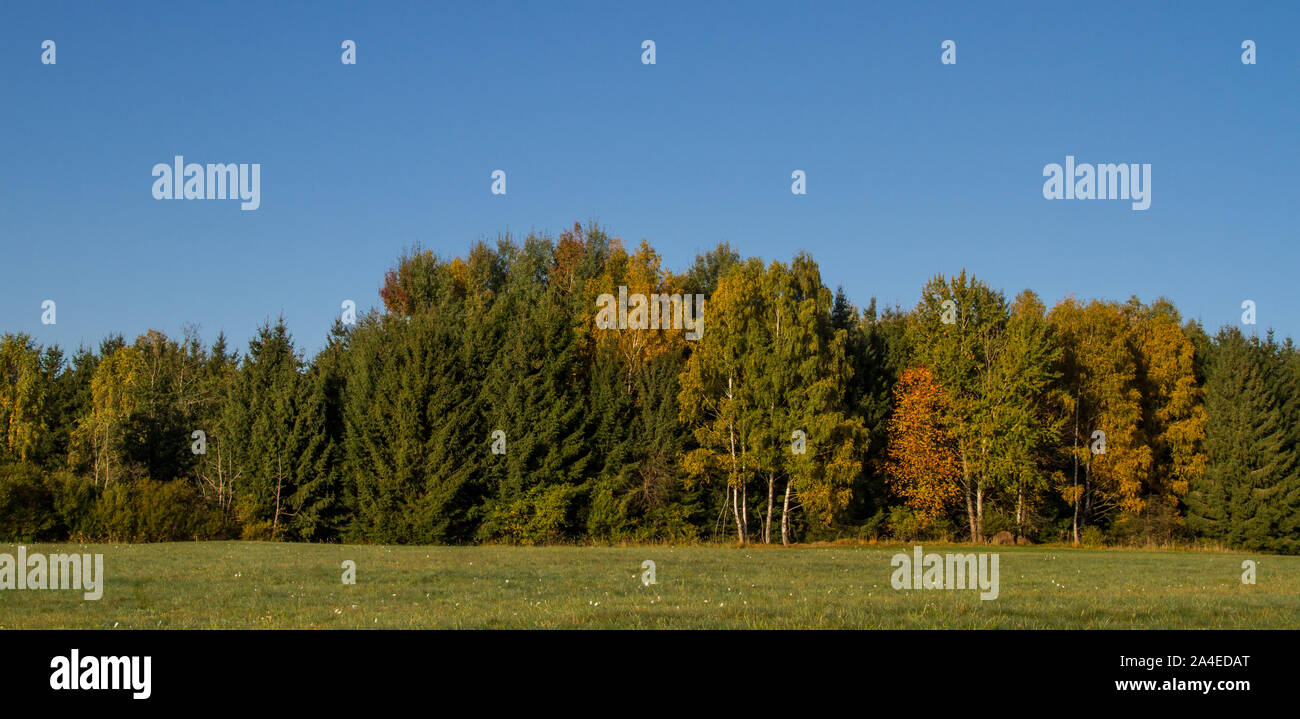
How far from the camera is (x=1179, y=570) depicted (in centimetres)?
3036

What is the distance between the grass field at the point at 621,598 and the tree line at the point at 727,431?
2303cm

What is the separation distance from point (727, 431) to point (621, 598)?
36473mm

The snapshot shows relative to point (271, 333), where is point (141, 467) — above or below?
below

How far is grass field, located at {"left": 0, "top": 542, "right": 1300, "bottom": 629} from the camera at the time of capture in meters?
14.4

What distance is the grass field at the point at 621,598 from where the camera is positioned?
567 inches

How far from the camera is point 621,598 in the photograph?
18156 millimetres

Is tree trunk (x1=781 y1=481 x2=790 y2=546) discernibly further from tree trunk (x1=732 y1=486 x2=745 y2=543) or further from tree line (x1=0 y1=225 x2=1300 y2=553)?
tree trunk (x1=732 y1=486 x2=745 y2=543)

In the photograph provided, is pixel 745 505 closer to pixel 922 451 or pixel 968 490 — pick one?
pixel 922 451

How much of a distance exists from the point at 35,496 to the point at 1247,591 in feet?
167


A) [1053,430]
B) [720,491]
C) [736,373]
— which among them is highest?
[736,373]

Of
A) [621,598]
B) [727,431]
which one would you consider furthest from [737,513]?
[621,598]

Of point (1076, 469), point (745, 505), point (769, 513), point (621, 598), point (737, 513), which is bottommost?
point (737, 513)

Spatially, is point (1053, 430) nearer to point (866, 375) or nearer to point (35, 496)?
point (866, 375)

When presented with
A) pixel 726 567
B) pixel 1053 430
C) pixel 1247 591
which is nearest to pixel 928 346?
pixel 1053 430
